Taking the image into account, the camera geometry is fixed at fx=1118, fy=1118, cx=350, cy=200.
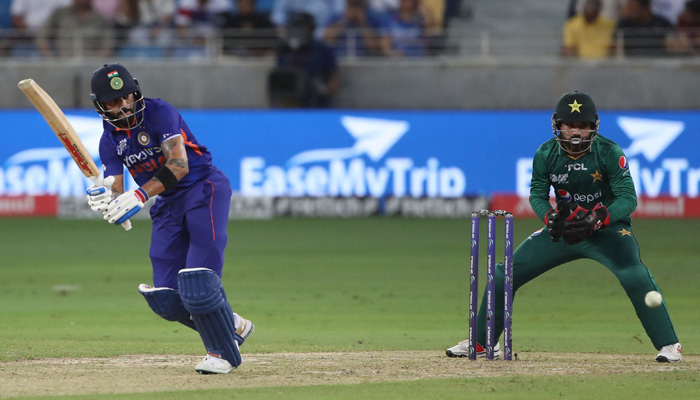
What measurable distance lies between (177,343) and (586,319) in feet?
11.4

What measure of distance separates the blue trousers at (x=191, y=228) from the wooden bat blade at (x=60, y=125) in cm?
47

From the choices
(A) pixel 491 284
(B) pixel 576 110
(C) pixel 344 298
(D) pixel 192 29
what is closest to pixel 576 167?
(B) pixel 576 110

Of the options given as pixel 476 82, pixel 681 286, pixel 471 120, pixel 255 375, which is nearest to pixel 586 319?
pixel 681 286

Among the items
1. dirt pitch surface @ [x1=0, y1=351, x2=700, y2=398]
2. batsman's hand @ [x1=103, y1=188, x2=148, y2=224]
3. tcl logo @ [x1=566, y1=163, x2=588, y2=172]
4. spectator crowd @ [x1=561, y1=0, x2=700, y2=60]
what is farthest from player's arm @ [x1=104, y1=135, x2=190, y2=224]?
spectator crowd @ [x1=561, y1=0, x2=700, y2=60]

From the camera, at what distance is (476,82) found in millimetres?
19172

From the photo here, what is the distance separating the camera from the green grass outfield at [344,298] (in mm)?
6219

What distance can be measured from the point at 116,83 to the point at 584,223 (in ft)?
9.07

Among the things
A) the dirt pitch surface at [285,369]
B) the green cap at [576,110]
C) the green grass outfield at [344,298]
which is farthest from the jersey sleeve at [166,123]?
the green cap at [576,110]

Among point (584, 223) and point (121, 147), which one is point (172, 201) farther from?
point (584, 223)

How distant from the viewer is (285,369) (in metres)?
6.48

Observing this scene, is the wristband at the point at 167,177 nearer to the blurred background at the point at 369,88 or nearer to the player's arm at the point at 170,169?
the player's arm at the point at 170,169

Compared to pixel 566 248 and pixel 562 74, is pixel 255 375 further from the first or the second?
pixel 562 74

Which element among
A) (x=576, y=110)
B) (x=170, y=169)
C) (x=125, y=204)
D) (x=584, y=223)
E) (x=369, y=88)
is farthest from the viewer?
(x=369, y=88)

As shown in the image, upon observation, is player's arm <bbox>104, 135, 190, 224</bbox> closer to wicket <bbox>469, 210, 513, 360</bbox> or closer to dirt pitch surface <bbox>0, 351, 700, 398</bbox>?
dirt pitch surface <bbox>0, 351, 700, 398</bbox>
